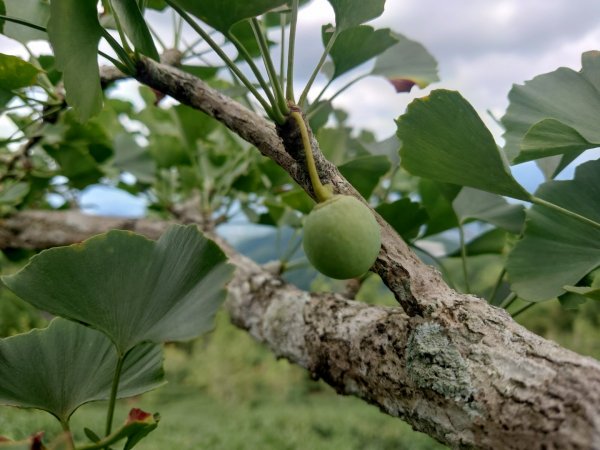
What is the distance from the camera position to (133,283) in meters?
0.38

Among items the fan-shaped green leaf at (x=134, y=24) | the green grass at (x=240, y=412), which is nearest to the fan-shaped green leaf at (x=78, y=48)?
the fan-shaped green leaf at (x=134, y=24)

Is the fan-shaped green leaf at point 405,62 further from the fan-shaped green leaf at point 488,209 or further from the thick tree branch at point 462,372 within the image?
the thick tree branch at point 462,372

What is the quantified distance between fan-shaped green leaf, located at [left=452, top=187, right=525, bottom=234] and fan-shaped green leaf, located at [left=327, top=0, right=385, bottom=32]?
0.26 meters

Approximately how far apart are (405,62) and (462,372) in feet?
1.55

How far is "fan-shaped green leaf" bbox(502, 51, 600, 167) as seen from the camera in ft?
1.58

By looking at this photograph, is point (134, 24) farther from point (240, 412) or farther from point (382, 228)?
point (240, 412)

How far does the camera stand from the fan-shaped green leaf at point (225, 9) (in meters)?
0.35

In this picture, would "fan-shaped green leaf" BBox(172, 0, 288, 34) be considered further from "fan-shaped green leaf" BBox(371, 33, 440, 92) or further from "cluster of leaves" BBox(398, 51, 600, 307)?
"fan-shaped green leaf" BBox(371, 33, 440, 92)

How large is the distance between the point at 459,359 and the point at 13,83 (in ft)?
1.80

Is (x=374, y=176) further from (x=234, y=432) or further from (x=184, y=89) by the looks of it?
(x=234, y=432)

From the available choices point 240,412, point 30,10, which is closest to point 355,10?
point 30,10

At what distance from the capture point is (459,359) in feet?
1.27

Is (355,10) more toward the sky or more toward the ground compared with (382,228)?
more toward the sky

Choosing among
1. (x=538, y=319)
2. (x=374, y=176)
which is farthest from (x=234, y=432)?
(x=538, y=319)
